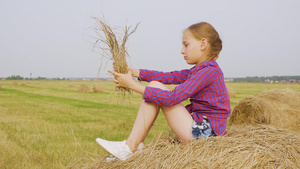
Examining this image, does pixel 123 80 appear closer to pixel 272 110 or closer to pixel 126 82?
pixel 126 82

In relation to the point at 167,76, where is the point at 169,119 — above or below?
below

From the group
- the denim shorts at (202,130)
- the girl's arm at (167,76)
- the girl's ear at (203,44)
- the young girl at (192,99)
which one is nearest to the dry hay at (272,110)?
the girl's arm at (167,76)

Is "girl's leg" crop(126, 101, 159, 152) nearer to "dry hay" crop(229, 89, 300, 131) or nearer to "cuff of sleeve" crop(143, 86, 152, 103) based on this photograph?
"cuff of sleeve" crop(143, 86, 152, 103)

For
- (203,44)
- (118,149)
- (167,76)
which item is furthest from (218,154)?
(167,76)

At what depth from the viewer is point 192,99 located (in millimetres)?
2680

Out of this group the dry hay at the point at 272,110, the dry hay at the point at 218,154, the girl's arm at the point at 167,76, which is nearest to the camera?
the dry hay at the point at 218,154

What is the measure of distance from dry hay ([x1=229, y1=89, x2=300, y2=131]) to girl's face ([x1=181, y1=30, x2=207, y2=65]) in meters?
2.80

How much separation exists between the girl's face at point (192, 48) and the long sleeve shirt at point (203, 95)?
8cm

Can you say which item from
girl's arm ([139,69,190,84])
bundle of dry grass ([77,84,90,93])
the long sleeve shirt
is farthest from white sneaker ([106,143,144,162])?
bundle of dry grass ([77,84,90,93])

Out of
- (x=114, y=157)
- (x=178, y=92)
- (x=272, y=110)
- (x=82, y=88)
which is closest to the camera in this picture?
(x=178, y=92)

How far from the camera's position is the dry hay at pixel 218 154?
2072mm

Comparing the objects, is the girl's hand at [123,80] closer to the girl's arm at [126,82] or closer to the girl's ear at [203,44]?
the girl's arm at [126,82]

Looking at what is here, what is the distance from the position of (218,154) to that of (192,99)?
2.19 ft

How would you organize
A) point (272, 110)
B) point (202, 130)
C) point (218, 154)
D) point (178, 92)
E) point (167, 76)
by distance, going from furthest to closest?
1. point (272, 110)
2. point (167, 76)
3. point (202, 130)
4. point (178, 92)
5. point (218, 154)
